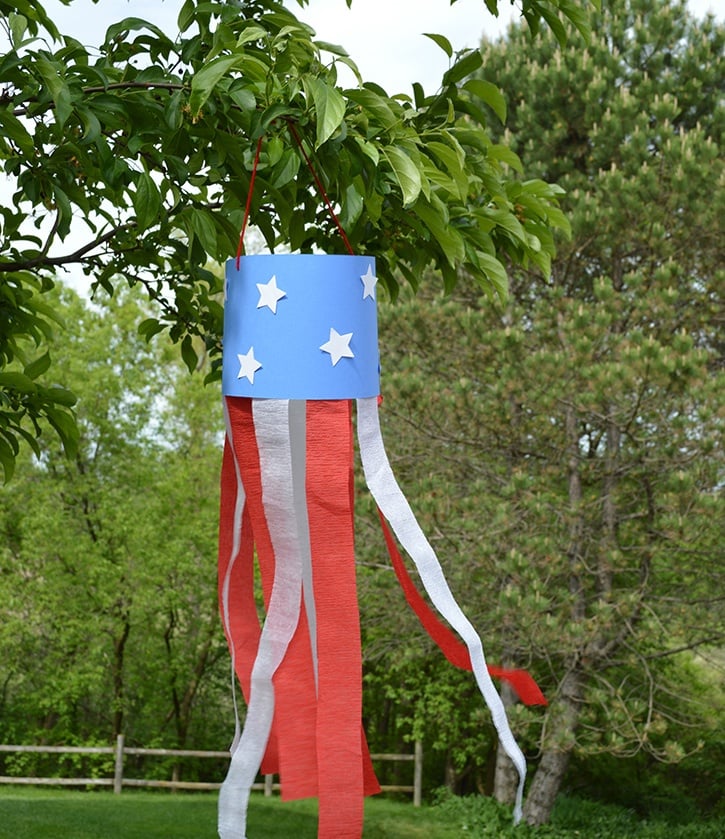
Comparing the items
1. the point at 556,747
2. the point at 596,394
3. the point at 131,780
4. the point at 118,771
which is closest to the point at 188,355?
the point at 596,394

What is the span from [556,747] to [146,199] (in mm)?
7002

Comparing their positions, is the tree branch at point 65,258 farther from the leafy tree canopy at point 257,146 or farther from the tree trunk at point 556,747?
the tree trunk at point 556,747

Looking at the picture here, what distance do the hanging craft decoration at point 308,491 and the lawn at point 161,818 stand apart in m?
7.47

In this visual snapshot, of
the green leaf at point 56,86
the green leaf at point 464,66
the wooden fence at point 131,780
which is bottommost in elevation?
the wooden fence at point 131,780

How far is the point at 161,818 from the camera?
10.0 m

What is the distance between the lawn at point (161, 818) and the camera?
29.4ft

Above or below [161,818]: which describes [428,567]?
above

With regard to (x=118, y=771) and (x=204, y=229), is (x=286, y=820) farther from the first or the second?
(x=204, y=229)

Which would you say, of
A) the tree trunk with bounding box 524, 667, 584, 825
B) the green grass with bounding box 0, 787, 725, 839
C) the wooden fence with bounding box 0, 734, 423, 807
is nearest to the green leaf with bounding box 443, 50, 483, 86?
the tree trunk with bounding box 524, 667, 584, 825

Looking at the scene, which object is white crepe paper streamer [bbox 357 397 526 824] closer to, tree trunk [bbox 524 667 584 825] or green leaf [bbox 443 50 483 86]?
green leaf [bbox 443 50 483 86]

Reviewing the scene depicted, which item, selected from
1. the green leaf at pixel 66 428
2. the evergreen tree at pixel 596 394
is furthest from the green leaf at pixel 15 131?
the evergreen tree at pixel 596 394

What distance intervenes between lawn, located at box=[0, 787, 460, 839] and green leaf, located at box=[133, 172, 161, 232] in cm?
739

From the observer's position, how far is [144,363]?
14.1 m

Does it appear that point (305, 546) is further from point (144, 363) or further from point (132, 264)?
point (144, 363)
